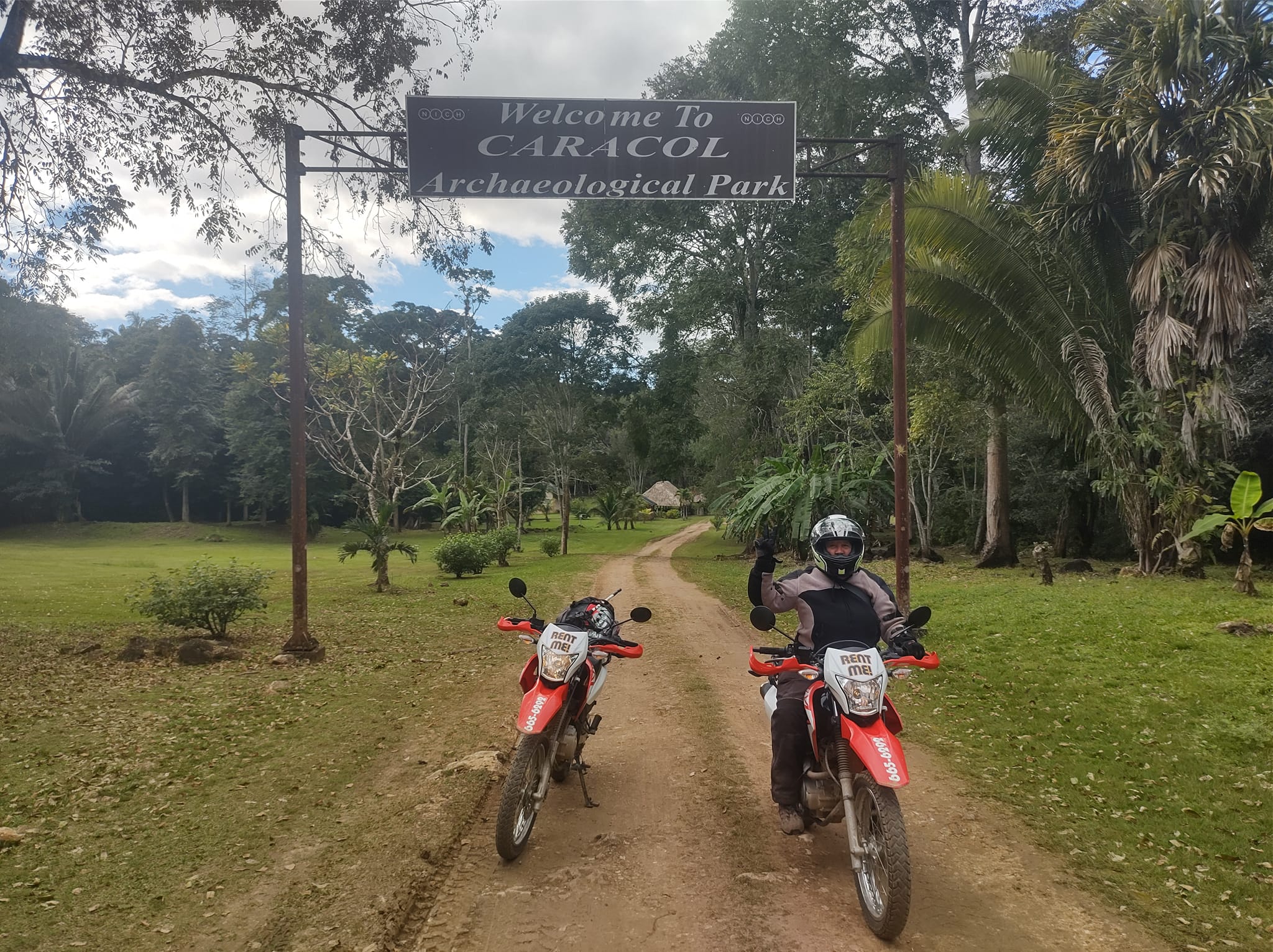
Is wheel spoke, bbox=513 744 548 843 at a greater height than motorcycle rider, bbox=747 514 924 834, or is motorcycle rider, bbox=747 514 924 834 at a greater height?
motorcycle rider, bbox=747 514 924 834

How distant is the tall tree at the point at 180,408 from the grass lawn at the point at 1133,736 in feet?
128

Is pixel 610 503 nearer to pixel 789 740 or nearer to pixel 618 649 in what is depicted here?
pixel 618 649

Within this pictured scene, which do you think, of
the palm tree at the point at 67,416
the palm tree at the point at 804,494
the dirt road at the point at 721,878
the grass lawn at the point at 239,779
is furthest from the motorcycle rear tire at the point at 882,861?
the palm tree at the point at 67,416

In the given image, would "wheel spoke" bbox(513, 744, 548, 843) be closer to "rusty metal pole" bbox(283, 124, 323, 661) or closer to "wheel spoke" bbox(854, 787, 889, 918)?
"wheel spoke" bbox(854, 787, 889, 918)

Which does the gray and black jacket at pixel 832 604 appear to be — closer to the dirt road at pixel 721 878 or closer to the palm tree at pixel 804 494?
the dirt road at pixel 721 878

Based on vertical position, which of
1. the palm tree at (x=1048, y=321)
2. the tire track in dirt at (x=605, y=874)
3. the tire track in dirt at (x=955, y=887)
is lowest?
the tire track in dirt at (x=955, y=887)

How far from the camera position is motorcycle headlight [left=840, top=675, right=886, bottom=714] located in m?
3.40

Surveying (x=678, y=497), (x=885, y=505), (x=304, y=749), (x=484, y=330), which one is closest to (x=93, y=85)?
(x=304, y=749)

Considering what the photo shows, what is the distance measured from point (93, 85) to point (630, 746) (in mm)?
10439

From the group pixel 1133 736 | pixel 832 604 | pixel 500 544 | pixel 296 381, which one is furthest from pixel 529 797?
pixel 500 544

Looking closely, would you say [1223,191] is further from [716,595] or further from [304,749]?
[304,749]

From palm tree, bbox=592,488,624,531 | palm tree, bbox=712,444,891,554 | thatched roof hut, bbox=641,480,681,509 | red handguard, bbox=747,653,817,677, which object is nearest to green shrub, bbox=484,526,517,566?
palm tree, bbox=712,444,891,554

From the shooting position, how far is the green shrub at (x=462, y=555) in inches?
760

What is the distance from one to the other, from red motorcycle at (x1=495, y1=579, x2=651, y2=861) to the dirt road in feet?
0.74
